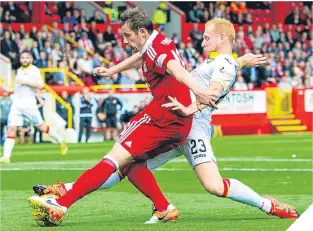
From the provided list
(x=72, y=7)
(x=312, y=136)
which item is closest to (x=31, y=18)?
(x=72, y=7)

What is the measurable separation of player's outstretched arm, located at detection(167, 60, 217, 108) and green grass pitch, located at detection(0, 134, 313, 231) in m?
1.21

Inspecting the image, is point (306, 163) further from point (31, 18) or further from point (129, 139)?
point (31, 18)

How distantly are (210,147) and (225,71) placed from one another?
0.76 meters

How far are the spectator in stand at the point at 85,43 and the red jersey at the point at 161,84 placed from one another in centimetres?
2487

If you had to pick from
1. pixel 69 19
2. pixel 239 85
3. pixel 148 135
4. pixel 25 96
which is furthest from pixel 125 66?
pixel 69 19

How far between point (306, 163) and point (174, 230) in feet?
32.3

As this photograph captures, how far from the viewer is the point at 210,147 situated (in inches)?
396

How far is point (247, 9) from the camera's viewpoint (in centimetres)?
4378

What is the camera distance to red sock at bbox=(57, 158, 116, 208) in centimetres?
976

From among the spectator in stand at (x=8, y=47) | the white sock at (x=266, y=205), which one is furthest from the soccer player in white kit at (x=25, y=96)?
the white sock at (x=266, y=205)

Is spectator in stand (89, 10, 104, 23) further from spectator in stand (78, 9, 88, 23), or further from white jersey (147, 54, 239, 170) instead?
white jersey (147, 54, 239, 170)

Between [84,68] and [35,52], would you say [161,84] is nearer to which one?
[35,52]

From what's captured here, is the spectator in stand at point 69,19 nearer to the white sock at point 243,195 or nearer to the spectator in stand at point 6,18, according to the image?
the spectator in stand at point 6,18

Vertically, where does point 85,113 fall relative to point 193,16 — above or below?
below
